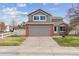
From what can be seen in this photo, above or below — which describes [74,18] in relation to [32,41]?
above

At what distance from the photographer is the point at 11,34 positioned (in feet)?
60.4

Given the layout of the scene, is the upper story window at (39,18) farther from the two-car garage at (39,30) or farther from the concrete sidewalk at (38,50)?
the concrete sidewalk at (38,50)

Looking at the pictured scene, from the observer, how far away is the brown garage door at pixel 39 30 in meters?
20.9

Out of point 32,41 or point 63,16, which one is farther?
point 32,41

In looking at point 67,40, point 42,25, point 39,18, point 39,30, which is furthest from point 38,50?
point 39,18

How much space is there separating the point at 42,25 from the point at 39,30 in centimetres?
134

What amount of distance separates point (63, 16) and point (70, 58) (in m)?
7.44

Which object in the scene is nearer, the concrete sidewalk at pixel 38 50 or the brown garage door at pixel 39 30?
the concrete sidewalk at pixel 38 50

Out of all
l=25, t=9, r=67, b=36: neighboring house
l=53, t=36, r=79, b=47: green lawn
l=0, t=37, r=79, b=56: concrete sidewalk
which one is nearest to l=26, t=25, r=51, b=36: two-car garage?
l=25, t=9, r=67, b=36: neighboring house

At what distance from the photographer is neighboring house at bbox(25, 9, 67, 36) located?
67.9 ft

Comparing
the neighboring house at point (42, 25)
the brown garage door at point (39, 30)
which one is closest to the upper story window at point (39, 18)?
the neighboring house at point (42, 25)

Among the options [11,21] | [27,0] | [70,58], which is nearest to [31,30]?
[11,21]

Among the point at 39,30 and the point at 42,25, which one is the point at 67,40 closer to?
the point at 39,30

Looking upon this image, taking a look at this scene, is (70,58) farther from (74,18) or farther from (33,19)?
(33,19)
